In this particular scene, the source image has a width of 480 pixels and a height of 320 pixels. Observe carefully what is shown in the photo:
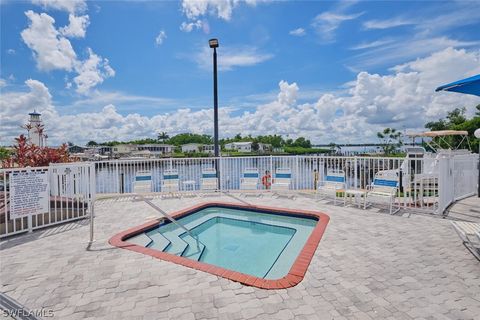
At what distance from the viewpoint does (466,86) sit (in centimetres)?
373

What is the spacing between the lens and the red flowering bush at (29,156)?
720 centimetres

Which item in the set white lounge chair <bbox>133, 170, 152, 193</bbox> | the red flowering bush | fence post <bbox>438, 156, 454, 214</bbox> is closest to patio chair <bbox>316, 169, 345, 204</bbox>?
fence post <bbox>438, 156, 454, 214</bbox>

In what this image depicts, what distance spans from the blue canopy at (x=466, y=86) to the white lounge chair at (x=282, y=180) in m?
4.61

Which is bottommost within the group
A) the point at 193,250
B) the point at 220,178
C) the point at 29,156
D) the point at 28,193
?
the point at 193,250

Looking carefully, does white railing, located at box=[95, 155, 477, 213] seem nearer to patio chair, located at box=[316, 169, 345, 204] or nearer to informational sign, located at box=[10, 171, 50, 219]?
patio chair, located at box=[316, 169, 345, 204]

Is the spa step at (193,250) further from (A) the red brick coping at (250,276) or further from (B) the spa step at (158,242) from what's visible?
(A) the red brick coping at (250,276)

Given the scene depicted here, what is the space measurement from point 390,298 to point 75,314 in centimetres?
311

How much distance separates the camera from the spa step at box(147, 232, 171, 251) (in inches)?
176

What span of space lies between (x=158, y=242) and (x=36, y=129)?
741cm

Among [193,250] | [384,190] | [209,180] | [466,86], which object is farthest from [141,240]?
[466,86]

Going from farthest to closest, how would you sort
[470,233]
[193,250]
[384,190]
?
[384,190]
[193,250]
[470,233]

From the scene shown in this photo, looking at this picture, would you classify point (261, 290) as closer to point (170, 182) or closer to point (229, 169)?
point (170, 182)

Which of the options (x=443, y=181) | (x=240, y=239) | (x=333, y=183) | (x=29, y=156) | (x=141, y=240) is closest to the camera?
→ (x=141, y=240)

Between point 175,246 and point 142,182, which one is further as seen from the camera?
point 142,182
